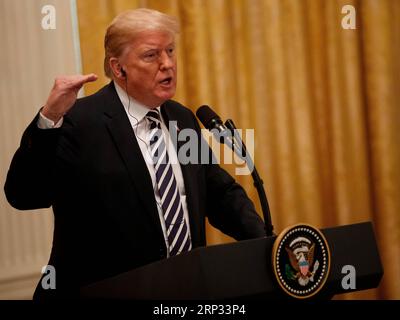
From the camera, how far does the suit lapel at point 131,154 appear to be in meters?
1.60

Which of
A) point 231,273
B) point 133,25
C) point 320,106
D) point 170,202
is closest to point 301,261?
point 231,273

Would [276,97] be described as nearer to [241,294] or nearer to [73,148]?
[73,148]

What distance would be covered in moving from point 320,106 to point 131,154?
1.39m

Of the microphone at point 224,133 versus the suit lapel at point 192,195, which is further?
the suit lapel at point 192,195

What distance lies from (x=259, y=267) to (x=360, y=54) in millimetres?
1967

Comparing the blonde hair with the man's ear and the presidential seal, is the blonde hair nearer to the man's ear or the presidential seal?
the man's ear

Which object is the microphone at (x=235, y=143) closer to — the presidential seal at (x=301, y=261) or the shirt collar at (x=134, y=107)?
the presidential seal at (x=301, y=261)

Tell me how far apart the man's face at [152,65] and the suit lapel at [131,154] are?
105 millimetres

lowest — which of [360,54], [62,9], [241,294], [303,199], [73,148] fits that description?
[303,199]

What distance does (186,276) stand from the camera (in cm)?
103

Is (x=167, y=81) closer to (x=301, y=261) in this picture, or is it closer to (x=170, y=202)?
(x=170, y=202)

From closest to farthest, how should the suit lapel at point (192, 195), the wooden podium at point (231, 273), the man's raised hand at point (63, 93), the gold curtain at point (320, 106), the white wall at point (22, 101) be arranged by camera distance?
1. the wooden podium at point (231, 273)
2. the man's raised hand at point (63, 93)
3. the suit lapel at point (192, 195)
4. the white wall at point (22, 101)
5. the gold curtain at point (320, 106)

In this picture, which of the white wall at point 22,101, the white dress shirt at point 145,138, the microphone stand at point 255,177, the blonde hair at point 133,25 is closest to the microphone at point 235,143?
the microphone stand at point 255,177
